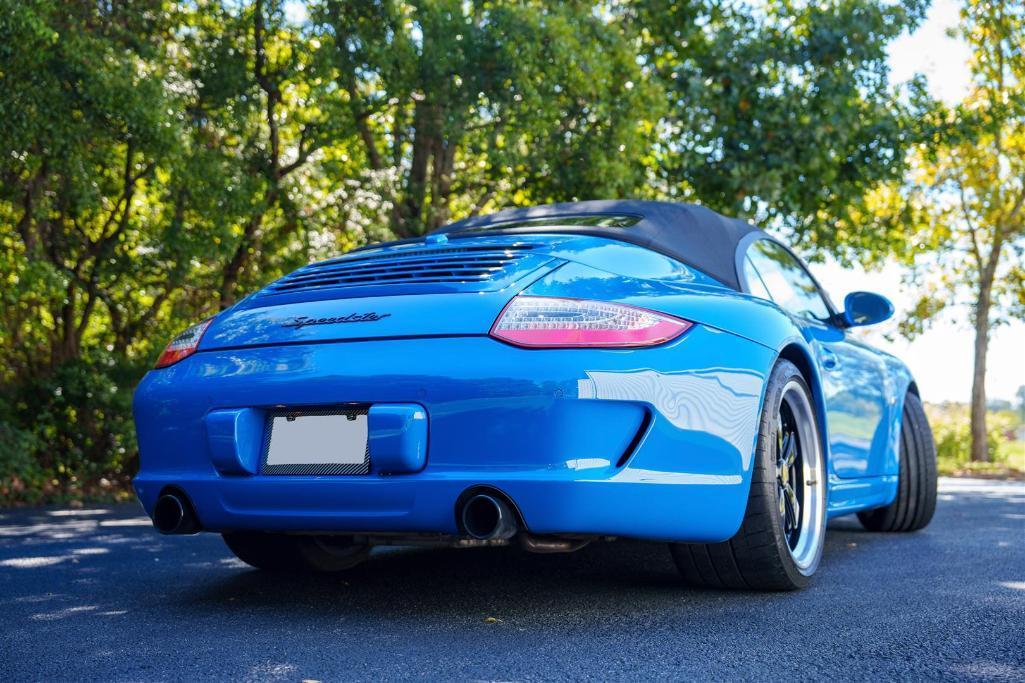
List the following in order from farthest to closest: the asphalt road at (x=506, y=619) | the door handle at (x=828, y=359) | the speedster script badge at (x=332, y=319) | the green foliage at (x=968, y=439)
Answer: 1. the green foliage at (x=968, y=439)
2. the door handle at (x=828, y=359)
3. the speedster script badge at (x=332, y=319)
4. the asphalt road at (x=506, y=619)

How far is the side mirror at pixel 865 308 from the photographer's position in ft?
16.4

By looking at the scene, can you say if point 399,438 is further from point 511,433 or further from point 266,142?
point 266,142

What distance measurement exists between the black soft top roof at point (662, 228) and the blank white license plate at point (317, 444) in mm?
1125

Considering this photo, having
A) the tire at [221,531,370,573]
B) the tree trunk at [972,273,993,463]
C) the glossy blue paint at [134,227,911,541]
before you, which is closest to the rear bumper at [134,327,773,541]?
the glossy blue paint at [134,227,911,541]

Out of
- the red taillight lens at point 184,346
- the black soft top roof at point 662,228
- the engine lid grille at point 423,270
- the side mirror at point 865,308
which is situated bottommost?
the red taillight lens at point 184,346

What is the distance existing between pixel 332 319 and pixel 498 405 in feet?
2.10

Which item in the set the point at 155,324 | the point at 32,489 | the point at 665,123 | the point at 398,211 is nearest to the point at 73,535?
the point at 32,489

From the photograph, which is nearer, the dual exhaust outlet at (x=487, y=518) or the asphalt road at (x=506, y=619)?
the asphalt road at (x=506, y=619)

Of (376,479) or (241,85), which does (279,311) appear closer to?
(376,479)

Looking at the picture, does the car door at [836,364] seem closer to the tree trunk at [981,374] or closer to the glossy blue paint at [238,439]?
the glossy blue paint at [238,439]

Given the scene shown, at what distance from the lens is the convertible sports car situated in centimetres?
299

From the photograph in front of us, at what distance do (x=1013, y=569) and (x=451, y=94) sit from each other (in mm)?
7363

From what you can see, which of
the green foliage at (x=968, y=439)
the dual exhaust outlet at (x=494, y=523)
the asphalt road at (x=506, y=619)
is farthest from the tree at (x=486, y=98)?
the green foliage at (x=968, y=439)

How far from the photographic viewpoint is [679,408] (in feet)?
10.3
